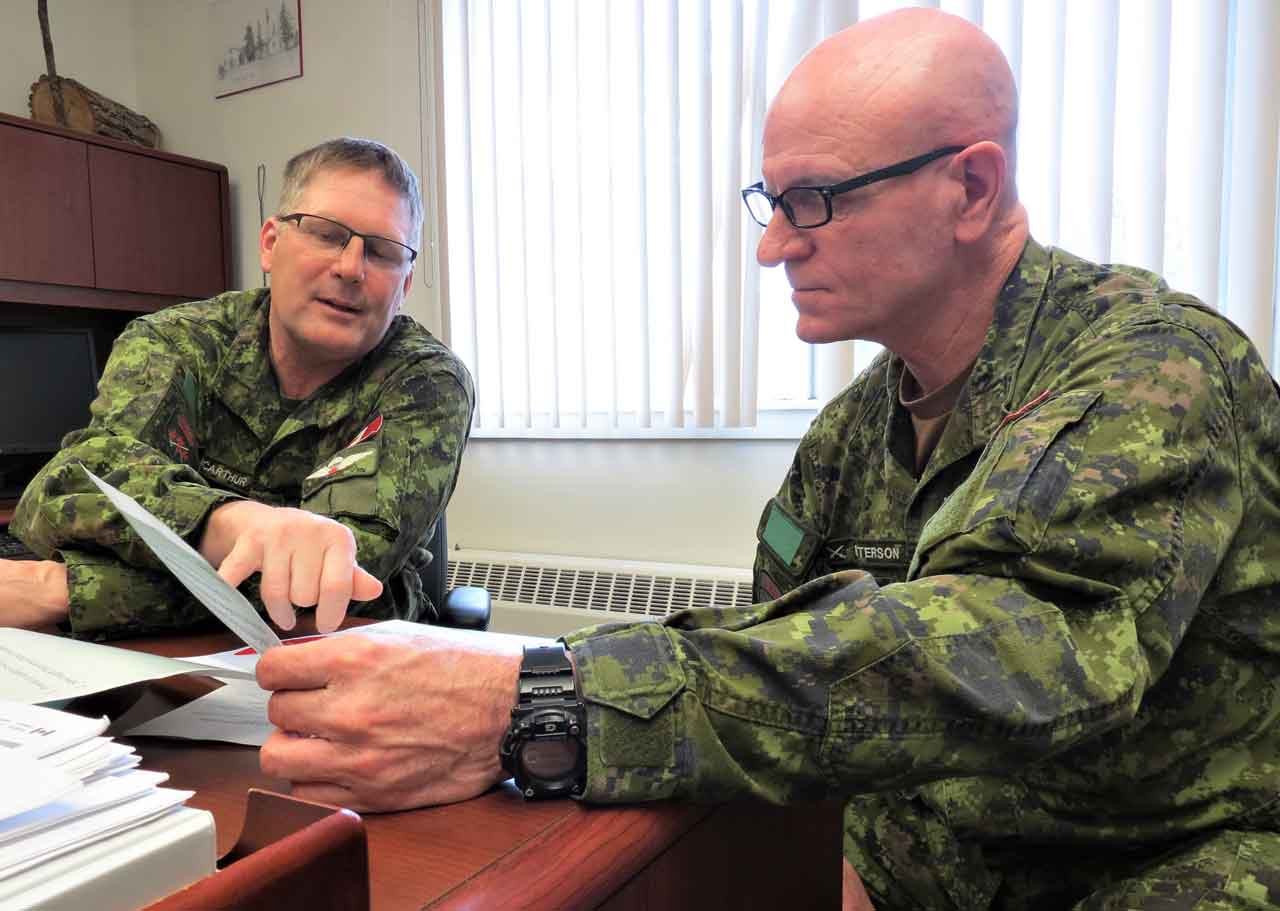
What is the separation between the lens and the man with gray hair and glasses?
0.99 metres

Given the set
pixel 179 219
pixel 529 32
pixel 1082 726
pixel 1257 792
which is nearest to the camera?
pixel 1082 726

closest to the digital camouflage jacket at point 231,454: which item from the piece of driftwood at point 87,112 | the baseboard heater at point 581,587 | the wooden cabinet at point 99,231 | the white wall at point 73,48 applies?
the baseboard heater at point 581,587

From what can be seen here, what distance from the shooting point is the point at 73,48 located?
313cm

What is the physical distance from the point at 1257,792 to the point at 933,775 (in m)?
0.41

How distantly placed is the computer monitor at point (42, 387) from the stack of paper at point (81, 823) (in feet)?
8.69

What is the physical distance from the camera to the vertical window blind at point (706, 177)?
1783 millimetres

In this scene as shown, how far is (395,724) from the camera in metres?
0.49

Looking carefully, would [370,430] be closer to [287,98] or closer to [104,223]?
[104,223]

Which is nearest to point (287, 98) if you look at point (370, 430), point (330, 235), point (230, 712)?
point (330, 235)

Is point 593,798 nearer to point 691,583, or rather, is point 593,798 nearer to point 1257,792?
point 1257,792

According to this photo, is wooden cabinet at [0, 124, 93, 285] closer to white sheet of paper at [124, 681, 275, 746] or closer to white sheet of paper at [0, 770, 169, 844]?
white sheet of paper at [124, 681, 275, 746]

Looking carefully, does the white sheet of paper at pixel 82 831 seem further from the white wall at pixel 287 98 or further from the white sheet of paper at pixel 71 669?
the white wall at pixel 287 98

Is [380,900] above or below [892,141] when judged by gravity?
below

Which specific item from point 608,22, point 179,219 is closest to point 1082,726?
point 608,22
